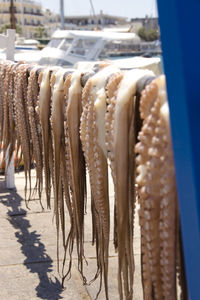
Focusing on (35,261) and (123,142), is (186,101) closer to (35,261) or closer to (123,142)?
(123,142)

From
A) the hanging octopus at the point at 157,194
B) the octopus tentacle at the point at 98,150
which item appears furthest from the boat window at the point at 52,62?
the hanging octopus at the point at 157,194

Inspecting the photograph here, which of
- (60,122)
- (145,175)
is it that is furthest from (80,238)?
(145,175)

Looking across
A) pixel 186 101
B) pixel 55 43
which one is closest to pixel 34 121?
pixel 186 101

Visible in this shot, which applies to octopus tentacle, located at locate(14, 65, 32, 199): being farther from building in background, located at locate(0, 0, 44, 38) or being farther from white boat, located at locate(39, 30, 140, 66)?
building in background, located at locate(0, 0, 44, 38)

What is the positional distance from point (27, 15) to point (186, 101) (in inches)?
4541

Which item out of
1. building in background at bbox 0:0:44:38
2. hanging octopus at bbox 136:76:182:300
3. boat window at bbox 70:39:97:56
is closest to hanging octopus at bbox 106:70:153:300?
hanging octopus at bbox 136:76:182:300

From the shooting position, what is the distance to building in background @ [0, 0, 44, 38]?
109125 millimetres

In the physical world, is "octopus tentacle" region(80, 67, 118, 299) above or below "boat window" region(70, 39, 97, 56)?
above

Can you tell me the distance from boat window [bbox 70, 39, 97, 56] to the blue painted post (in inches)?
950

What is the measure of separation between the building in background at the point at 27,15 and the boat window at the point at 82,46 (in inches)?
3259

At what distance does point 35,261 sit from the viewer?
4051mm

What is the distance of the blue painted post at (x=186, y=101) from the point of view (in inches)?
47.2

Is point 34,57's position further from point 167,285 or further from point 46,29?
point 46,29

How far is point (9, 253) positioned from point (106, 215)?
242 cm
